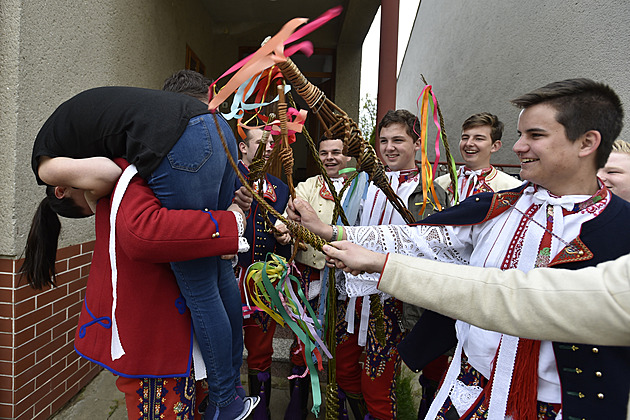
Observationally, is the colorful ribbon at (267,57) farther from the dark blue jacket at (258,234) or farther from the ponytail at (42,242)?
the dark blue jacket at (258,234)

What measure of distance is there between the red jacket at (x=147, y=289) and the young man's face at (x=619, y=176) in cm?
180

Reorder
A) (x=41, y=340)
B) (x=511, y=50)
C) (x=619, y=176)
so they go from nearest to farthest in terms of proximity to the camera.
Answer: (x=619, y=176) < (x=41, y=340) < (x=511, y=50)

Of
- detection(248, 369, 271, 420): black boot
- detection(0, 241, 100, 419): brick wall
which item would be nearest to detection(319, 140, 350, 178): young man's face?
detection(248, 369, 271, 420): black boot

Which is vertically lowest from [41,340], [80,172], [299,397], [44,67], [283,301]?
[299,397]

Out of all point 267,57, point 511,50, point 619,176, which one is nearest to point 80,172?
point 267,57

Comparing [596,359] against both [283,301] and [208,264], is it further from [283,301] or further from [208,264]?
[208,264]

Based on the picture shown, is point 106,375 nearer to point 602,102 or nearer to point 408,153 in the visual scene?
point 408,153

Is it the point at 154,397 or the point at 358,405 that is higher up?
the point at 154,397

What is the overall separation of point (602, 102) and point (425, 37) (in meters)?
10.9

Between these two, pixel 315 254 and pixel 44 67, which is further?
pixel 315 254

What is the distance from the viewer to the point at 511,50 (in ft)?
18.8

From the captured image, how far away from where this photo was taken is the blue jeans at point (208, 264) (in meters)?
1.22

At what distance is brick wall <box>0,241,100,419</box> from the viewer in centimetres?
208

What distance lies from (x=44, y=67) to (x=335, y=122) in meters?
1.95
